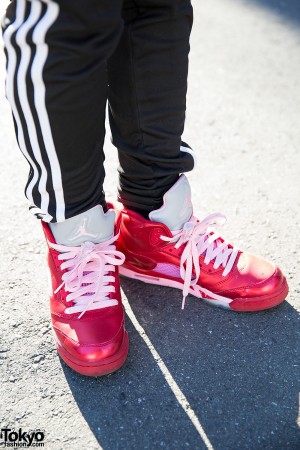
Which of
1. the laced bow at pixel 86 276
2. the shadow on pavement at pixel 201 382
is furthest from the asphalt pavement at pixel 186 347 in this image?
the laced bow at pixel 86 276

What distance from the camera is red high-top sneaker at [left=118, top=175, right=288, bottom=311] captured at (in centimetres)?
125

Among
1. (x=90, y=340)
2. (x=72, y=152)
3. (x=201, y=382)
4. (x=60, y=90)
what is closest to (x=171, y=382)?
(x=201, y=382)

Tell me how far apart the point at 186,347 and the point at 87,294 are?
0.23 metres

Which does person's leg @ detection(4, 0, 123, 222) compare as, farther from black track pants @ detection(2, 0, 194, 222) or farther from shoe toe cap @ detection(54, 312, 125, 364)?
shoe toe cap @ detection(54, 312, 125, 364)

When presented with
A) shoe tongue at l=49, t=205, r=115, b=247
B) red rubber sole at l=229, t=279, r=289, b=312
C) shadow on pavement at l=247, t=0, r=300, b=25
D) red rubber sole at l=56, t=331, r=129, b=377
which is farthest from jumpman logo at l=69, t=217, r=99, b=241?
shadow on pavement at l=247, t=0, r=300, b=25

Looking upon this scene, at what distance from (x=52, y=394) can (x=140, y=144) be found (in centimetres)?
51

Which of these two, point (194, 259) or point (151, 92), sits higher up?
point (151, 92)

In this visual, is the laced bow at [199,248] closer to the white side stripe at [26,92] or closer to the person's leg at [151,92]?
the person's leg at [151,92]

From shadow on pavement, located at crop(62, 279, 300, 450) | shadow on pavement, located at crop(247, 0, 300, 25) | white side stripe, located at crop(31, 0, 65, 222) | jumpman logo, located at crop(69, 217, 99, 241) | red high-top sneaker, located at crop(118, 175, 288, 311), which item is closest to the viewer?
white side stripe, located at crop(31, 0, 65, 222)

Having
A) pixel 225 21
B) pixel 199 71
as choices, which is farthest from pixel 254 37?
pixel 199 71

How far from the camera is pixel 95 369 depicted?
111 centimetres

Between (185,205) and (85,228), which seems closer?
(85,228)

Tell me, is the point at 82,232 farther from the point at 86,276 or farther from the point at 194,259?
the point at 194,259

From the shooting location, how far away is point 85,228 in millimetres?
1153
